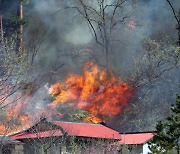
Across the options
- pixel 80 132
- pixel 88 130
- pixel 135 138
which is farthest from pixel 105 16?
pixel 80 132

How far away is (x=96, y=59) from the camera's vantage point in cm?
5550

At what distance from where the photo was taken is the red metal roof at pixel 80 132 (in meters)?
36.2

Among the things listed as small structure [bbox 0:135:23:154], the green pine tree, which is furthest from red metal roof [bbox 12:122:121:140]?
the green pine tree

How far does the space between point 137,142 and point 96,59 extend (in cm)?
2079

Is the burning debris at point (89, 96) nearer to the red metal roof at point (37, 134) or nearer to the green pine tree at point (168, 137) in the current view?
the red metal roof at point (37, 134)

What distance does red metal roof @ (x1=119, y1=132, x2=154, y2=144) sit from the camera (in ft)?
120

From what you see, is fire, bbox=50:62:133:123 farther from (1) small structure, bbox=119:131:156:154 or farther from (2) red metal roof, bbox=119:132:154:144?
(1) small structure, bbox=119:131:156:154

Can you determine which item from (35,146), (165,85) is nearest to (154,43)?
(165,85)

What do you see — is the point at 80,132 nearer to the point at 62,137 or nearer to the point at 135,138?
the point at 62,137

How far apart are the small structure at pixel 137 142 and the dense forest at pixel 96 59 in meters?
6.15

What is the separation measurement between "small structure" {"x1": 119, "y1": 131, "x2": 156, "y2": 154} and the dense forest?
6152 mm

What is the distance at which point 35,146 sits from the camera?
122 feet

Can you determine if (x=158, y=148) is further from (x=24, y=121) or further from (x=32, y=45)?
(x=32, y=45)

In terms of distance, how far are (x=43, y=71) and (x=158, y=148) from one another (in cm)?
4162
